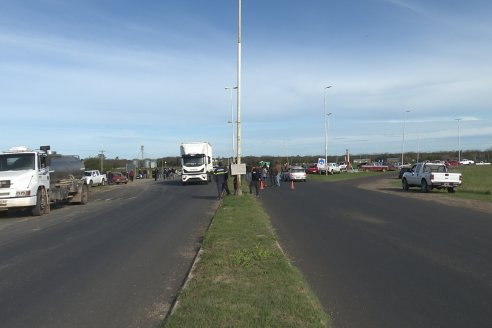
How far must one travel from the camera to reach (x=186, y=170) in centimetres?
4212

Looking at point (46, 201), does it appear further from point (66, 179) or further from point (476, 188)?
point (476, 188)

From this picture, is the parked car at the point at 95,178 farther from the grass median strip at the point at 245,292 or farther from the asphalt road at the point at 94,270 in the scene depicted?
the grass median strip at the point at 245,292

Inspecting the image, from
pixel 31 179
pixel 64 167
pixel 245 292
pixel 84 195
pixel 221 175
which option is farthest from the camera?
pixel 84 195

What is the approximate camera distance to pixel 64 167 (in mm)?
23562

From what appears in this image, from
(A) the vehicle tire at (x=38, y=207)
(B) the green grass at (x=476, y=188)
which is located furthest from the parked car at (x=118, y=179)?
(A) the vehicle tire at (x=38, y=207)

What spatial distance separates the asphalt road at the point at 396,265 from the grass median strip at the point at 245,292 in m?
0.38

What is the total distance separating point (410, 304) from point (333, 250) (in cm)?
380

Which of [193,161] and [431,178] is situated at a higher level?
[193,161]

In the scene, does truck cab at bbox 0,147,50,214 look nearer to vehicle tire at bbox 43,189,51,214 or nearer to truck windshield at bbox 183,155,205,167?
vehicle tire at bbox 43,189,51,214

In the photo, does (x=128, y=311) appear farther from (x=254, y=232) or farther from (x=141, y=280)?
(x=254, y=232)

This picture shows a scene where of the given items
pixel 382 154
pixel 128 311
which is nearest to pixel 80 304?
pixel 128 311

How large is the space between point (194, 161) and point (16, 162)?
914 inches

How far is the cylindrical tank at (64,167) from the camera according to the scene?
71.0 ft

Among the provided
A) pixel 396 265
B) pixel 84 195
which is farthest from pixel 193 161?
pixel 396 265
